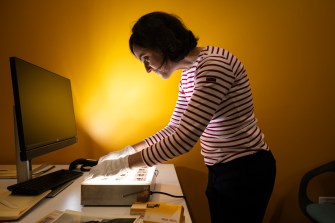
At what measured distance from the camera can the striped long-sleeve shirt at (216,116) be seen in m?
0.77

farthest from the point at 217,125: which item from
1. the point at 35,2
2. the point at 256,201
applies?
the point at 35,2

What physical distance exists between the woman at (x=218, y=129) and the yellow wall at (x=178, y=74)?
24.2 inches

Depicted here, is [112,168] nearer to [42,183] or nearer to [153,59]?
[42,183]

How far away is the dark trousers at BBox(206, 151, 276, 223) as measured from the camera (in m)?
0.88

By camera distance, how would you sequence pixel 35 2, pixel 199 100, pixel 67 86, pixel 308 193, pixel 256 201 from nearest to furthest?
pixel 199 100 < pixel 256 201 < pixel 67 86 < pixel 35 2 < pixel 308 193

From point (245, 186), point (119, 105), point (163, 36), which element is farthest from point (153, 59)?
point (119, 105)

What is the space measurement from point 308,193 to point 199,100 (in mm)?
1268

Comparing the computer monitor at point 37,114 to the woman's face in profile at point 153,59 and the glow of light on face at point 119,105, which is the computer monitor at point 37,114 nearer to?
the glow of light on face at point 119,105

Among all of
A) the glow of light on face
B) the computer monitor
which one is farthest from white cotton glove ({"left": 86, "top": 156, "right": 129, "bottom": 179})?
the glow of light on face

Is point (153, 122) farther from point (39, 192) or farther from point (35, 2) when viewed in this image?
point (35, 2)

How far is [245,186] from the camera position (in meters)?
0.88

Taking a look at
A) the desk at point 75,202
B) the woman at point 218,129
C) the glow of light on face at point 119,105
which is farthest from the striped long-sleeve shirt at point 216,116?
the glow of light on face at point 119,105

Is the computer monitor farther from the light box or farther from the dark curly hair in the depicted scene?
the dark curly hair

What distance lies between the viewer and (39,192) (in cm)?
87
